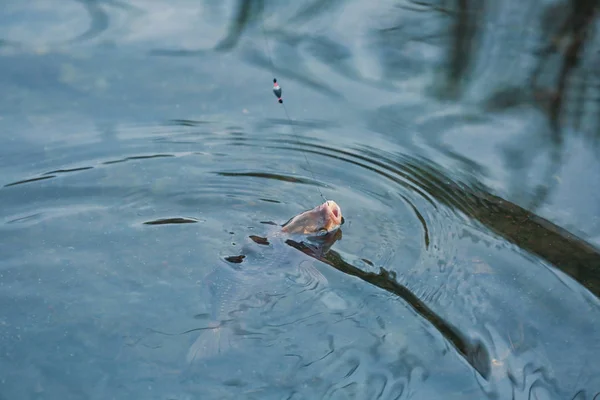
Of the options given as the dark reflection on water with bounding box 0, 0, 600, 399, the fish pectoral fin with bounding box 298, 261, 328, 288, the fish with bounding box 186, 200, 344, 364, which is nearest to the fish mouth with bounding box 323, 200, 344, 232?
the fish with bounding box 186, 200, 344, 364

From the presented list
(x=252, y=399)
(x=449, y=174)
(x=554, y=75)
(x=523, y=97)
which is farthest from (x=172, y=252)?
(x=554, y=75)

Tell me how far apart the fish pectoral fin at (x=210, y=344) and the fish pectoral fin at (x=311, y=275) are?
2.07 feet

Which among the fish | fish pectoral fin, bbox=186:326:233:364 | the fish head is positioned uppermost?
the fish head

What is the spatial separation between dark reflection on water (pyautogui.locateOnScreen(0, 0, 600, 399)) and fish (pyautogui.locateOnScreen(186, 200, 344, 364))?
2cm

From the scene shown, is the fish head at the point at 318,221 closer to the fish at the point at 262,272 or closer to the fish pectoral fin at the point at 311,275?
the fish at the point at 262,272

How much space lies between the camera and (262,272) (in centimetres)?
499

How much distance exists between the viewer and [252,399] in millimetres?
4105

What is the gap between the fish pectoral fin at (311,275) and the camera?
4.87 meters

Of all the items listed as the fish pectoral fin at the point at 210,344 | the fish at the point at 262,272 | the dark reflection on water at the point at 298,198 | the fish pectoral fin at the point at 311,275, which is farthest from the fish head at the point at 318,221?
the fish pectoral fin at the point at 210,344

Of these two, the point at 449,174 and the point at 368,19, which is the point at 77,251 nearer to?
the point at 449,174

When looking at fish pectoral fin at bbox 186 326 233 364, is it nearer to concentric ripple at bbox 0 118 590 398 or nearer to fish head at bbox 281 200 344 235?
concentric ripple at bbox 0 118 590 398

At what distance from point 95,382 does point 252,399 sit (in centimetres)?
82

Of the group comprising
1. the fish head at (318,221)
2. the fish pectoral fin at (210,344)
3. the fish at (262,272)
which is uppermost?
the fish head at (318,221)

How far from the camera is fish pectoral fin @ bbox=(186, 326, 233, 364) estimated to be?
14.3 ft
